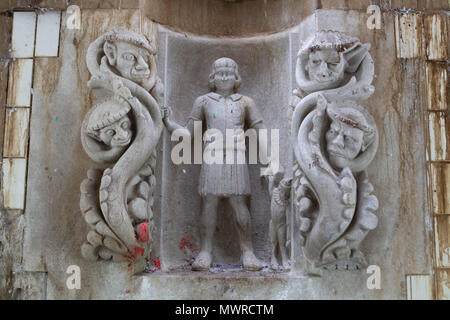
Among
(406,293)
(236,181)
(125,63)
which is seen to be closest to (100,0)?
(125,63)

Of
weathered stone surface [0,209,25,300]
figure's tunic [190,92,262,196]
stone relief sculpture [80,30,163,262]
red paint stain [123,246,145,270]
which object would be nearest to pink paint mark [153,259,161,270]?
stone relief sculpture [80,30,163,262]

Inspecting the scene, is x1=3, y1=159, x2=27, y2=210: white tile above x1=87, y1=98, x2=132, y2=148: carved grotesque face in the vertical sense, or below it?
below

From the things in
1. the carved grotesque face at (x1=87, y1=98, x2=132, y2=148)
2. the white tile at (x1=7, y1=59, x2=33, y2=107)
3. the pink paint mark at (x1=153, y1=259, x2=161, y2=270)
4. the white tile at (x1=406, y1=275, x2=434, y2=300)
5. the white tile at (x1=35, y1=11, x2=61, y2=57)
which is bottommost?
the white tile at (x1=406, y1=275, x2=434, y2=300)

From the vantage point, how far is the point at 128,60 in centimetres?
443

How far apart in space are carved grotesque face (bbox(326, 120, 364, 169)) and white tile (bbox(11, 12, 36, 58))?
2.20 m

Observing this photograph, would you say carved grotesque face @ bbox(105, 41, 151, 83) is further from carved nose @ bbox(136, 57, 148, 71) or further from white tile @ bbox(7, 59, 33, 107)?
white tile @ bbox(7, 59, 33, 107)

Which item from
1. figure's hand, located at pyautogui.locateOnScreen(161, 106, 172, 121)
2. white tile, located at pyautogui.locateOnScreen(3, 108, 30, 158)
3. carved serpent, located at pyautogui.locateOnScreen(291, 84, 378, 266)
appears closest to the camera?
carved serpent, located at pyautogui.locateOnScreen(291, 84, 378, 266)

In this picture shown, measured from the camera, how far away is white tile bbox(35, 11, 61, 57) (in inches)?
182

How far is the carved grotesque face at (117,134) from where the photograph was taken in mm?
4270

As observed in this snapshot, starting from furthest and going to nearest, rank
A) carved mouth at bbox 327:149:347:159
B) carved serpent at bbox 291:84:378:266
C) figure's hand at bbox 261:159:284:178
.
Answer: figure's hand at bbox 261:159:284:178
carved mouth at bbox 327:149:347:159
carved serpent at bbox 291:84:378:266

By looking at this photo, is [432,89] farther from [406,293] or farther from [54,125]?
[54,125]

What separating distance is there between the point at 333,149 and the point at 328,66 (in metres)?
0.59

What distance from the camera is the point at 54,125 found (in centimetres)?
452

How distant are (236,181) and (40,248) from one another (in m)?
1.41
